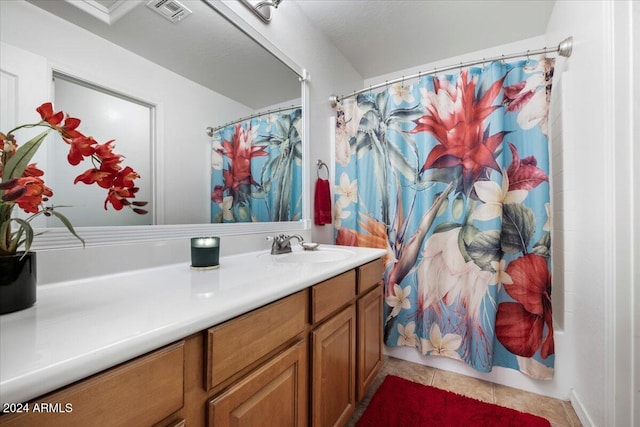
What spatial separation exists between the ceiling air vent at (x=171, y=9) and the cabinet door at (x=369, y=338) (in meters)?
1.46

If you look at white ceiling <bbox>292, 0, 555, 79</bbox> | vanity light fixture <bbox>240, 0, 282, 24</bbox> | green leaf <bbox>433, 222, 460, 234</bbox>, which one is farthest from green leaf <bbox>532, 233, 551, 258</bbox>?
vanity light fixture <bbox>240, 0, 282, 24</bbox>

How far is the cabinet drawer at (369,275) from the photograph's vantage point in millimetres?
1312

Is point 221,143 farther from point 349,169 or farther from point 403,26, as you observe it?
point 403,26

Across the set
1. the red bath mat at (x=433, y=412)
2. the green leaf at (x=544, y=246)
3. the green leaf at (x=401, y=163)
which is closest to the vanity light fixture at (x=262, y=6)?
the green leaf at (x=401, y=163)

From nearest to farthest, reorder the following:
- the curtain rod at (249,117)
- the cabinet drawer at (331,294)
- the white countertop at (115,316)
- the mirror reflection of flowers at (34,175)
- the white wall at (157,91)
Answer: the white countertop at (115,316) → the mirror reflection of flowers at (34,175) → the white wall at (157,91) → the cabinet drawer at (331,294) → the curtain rod at (249,117)

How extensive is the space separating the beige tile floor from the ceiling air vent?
1.98 m

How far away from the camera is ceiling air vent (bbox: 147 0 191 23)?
99 cm

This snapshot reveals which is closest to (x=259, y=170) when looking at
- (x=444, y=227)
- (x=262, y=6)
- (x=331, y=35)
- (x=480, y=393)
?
(x=262, y=6)

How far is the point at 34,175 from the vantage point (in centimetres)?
63

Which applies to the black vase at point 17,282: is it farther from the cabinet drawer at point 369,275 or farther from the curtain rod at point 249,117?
the cabinet drawer at point 369,275

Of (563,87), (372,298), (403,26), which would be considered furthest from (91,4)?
(563,87)

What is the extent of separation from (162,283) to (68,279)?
0.88ft

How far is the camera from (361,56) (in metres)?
2.30

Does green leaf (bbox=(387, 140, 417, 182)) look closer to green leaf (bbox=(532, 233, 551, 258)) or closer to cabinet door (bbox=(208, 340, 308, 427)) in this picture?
green leaf (bbox=(532, 233, 551, 258))
